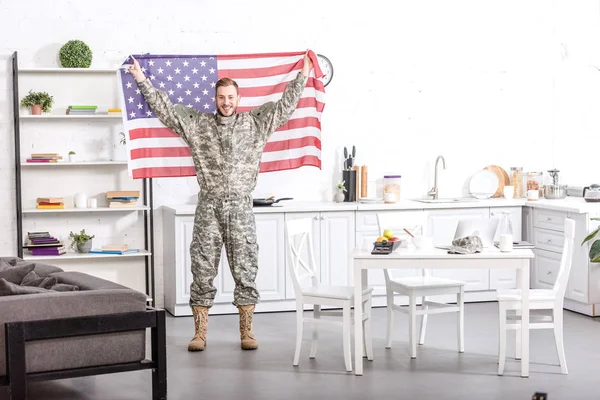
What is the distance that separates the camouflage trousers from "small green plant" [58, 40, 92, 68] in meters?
1.81

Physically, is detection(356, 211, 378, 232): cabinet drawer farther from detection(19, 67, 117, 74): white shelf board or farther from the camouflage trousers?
detection(19, 67, 117, 74): white shelf board

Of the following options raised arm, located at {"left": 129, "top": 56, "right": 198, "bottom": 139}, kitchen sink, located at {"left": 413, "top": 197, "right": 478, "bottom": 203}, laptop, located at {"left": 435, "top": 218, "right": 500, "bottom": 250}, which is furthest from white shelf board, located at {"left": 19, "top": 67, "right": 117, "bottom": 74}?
laptop, located at {"left": 435, "top": 218, "right": 500, "bottom": 250}

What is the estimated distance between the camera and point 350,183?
7609 millimetres

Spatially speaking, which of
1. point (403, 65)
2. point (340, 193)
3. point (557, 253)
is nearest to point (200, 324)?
point (340, 193)

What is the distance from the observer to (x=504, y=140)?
8.17 metres

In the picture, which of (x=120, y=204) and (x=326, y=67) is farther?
(x=326, y=67)

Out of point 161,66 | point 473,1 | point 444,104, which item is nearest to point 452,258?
point 161,66

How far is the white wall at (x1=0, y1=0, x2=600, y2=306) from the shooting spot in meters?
7.13

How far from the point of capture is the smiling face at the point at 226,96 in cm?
574

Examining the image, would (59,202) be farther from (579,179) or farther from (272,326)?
(579,179)

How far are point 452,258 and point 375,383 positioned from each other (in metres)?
0.81

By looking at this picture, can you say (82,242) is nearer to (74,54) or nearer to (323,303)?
(74,54)

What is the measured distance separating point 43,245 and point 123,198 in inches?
27.4

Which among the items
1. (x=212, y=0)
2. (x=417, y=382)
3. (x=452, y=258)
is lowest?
(x=417, y=382)
